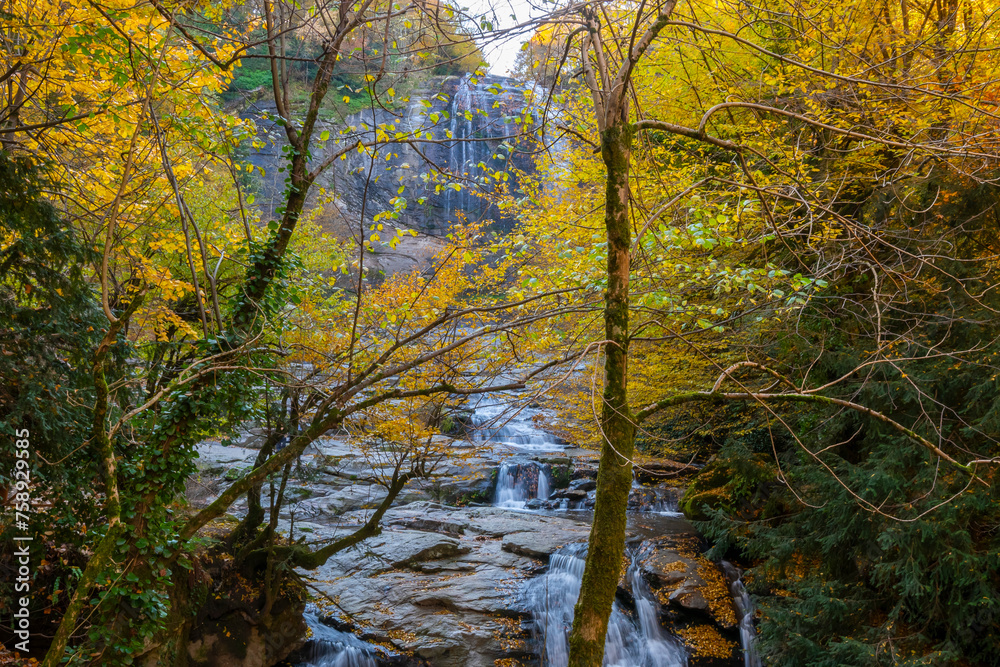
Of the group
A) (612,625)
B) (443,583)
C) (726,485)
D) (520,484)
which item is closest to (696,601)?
(612,625)

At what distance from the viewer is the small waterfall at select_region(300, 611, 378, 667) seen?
23.6 feet

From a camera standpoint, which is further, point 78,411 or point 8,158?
point 78,411

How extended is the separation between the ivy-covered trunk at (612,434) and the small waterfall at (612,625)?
Result: 4.73 metres

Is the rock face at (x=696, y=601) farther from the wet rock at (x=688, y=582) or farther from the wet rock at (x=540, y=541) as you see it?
the wet rock at (x=540, y=541)

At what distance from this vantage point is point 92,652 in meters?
4.65

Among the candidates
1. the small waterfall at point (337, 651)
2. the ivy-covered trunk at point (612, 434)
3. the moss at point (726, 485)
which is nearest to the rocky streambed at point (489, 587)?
the small waterfall at point (337, 651)

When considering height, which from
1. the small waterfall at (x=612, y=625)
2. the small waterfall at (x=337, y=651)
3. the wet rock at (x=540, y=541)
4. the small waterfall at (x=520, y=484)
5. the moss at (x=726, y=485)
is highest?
the moss at (x=726, y=485)

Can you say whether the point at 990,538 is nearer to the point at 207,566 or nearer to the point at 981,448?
the point at 981,448

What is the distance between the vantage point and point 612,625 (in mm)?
7867

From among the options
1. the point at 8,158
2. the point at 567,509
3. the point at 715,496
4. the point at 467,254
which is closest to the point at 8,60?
the point at 8,158

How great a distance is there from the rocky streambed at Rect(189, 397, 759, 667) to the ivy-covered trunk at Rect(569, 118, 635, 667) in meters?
3.04

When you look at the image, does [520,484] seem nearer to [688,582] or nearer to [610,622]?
[610,622]

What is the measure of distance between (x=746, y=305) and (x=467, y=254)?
162 inches

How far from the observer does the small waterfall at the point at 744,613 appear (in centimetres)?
717
